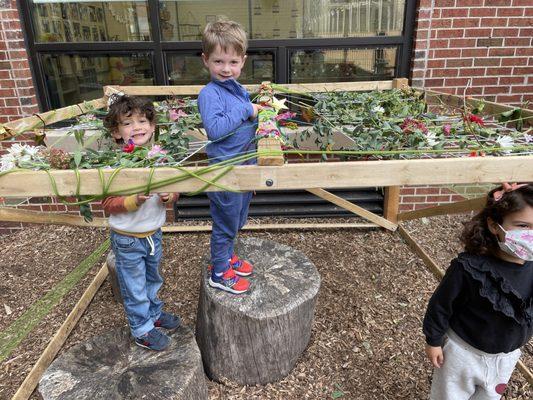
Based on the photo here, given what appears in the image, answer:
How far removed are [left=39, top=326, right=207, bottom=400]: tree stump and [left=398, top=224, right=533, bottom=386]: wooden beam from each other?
5.79 feet

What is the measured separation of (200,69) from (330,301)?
235 centimetres

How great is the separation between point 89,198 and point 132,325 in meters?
0.80

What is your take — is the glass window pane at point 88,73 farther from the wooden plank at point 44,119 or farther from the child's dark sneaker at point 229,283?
the child's dark sneaker at point 229,283

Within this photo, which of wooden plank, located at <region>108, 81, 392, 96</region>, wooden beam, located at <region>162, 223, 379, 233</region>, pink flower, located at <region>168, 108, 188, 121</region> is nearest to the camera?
pink flower, located at <region>168, 108, 188, 121</region>

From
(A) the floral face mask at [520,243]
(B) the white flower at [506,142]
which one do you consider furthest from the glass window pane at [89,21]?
(A) the floral face mask at [520,243]

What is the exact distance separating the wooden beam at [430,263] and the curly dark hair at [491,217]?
3.91 ft

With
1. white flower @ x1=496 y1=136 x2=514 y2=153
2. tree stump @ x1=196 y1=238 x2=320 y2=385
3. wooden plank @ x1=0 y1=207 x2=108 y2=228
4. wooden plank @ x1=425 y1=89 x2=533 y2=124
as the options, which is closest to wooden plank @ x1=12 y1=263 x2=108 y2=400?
wooden plank @ x1=0 y1=207 x2=108 y2=228

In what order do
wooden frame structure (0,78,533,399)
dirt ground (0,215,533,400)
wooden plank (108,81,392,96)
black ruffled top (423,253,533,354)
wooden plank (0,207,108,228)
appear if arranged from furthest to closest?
wooden plank (108,81,392,96)
dirt ground (0,215,533,400)
wooden plank (0,207,108,228)
black ruffled top (423,253,533,354)
wooden frame structure (0,78,533,399)

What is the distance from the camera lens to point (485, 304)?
1.62m

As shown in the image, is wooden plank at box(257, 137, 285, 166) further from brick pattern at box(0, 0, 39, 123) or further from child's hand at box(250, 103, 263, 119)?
brick pattern at box(0, 0, 39, 123)

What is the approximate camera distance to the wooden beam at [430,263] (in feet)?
7.69

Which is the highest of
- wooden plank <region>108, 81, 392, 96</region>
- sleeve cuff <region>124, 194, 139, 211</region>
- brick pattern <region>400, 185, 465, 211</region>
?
wooden plank <region>108, 81, 392, 96</region>

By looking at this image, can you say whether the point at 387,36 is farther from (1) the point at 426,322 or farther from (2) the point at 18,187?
(2) the point at 18,187

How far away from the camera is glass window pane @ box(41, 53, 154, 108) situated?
381 centimetres
